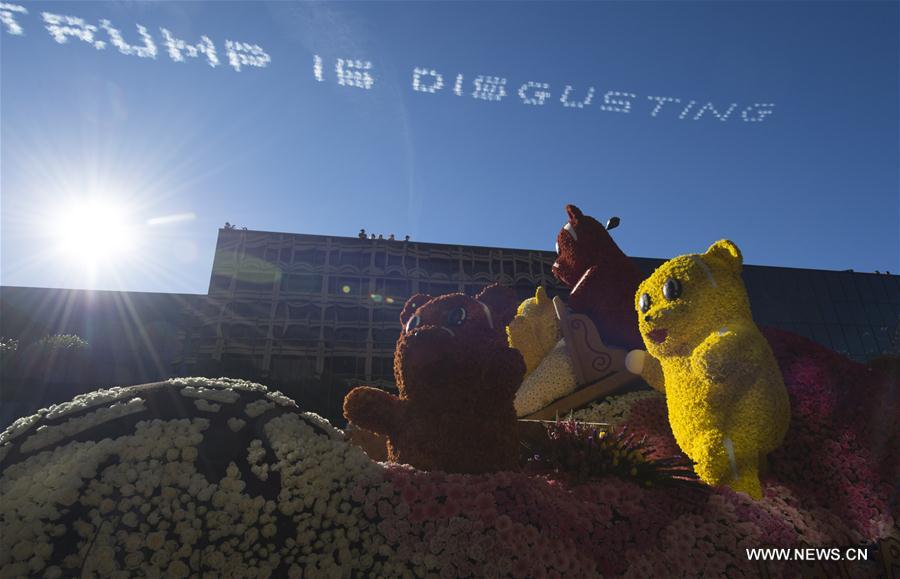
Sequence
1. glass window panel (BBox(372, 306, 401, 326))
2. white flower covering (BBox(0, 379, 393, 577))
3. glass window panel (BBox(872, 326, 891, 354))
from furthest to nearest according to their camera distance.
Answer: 1. glass window panel (BBox(872, 326, 891, 354))
2. glass window panel (BBox(372, 306, 401, 326))
3. white flower covering (BBox(0, 379, 393, 577))

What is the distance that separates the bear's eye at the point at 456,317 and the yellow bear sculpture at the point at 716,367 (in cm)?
217

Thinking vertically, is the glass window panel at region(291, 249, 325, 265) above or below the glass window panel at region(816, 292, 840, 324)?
above

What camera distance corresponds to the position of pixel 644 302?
5297mm

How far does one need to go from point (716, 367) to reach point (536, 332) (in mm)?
4143

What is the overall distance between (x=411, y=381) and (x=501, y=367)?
0.66 m

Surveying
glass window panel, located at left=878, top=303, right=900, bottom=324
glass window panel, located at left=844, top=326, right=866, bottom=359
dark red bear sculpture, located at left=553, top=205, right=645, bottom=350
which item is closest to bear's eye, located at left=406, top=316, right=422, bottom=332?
dark red bear sculpture, located at left=553, top=205, right=645, bottom=350

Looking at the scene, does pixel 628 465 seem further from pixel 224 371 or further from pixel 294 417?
pixel 224 371

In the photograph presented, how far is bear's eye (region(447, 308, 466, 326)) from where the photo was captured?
13.1ft

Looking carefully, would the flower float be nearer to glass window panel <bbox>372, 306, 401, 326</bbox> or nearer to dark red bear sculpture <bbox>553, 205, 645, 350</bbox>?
dark red bear sculpture <bbox>553, 205, 645, 350</bbox>

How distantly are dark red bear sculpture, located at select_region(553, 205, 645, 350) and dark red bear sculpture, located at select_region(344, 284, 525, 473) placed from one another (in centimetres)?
451

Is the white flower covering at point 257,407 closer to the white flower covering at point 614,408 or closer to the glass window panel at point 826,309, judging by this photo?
the white flower covering at point 614,408

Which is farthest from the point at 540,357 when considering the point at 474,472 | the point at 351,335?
the point at 351,335

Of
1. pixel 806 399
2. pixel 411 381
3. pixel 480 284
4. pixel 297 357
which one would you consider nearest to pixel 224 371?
pixel 297 357

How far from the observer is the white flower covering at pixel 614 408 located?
702cm
